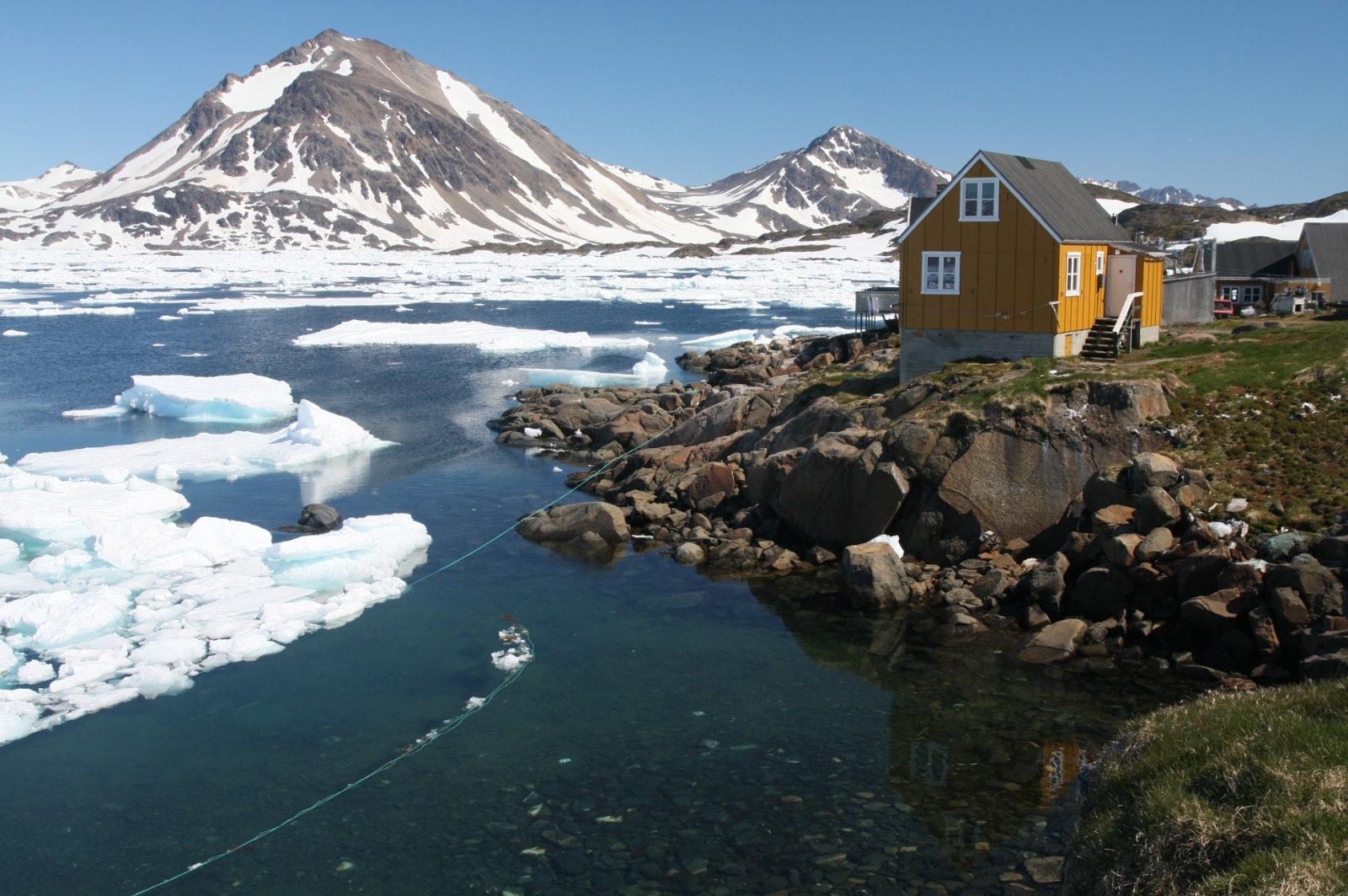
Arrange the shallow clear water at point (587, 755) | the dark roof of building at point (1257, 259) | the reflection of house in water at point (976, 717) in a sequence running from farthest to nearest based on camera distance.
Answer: the dark roof of building at point (1257, 259) → the reflection of house in water at point (976, 717) → the shallow clear water at point (587, 755)

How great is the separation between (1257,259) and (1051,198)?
17.1 m

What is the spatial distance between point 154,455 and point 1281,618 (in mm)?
27001

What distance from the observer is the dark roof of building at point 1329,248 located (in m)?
33.6

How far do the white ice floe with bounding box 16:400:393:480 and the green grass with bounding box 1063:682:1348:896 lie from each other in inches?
956

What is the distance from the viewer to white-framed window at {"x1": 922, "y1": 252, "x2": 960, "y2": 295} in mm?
23938

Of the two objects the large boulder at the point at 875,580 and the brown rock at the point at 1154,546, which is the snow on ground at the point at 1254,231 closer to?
the brown rock at the point at 1154,546

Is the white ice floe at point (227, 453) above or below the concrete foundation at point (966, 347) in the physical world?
below

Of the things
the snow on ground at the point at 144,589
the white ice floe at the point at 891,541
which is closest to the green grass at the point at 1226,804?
the white ice floe at the point at 891,541

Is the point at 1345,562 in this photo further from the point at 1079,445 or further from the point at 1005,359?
the point at 1005,359

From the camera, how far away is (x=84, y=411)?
36094mm

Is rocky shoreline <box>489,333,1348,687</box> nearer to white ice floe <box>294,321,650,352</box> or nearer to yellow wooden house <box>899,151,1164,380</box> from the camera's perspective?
yellow wooden house <box>899,151,1164,380</box>

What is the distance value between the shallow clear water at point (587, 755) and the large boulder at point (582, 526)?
2.99ft

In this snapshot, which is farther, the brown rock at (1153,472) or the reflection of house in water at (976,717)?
the brown rock at (1153,472)

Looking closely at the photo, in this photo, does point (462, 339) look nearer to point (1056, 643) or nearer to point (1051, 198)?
point (1051, 198)
